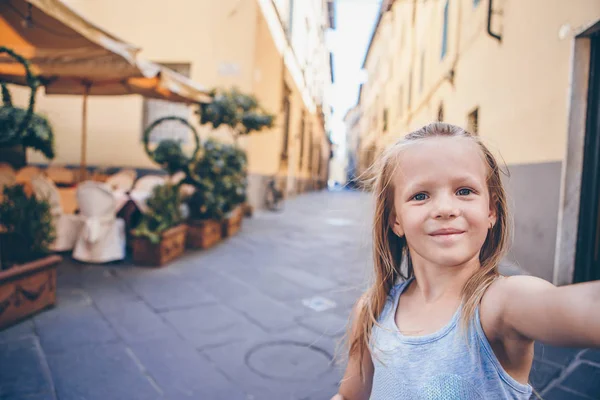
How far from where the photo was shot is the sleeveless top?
0.81 meters

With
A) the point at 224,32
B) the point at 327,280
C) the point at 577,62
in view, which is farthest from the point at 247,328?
the point at 224,32

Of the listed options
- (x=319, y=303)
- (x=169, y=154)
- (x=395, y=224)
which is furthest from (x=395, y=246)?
(x=169, y=154)

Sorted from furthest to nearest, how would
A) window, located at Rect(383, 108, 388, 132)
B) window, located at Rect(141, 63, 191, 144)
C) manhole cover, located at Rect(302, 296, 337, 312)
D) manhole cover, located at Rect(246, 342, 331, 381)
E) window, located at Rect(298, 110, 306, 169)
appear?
window, located at Rect(383, 108, 388, 132) < window, located at Rect(298, 110, 306, 169) < window, located at Rect(141, 63, 191, 144) < manhole cover, located at Rect(302, 296, 337, 312) < manhole cover, located at Rect(246, 342, 331, 381)

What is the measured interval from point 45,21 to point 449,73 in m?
7.62

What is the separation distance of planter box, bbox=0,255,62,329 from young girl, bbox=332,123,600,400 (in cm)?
261

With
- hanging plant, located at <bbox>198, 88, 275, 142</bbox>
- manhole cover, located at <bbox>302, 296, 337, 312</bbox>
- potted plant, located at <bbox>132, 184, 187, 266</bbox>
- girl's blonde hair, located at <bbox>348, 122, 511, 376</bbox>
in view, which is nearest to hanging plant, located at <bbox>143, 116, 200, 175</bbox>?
potted plant, located at <bbox>132, 184, 187, 266</bbox>

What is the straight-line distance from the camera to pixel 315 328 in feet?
9.77

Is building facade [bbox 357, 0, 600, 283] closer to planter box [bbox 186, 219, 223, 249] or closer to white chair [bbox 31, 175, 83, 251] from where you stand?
planter box [bbox 186, 219, 223, 249]

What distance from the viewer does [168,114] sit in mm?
9367

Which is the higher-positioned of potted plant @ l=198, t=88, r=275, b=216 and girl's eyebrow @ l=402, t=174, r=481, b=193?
potted plant @ l=198, t=88, r=275, b=216

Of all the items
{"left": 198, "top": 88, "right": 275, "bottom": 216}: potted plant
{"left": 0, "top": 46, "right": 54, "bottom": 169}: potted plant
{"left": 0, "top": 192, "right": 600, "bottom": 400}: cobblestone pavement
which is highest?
{"left": 198, "top": 88, "right": 275, "bottom": 216}: potted plant

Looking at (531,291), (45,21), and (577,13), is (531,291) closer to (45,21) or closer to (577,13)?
(577,13)

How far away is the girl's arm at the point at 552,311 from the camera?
552 mm

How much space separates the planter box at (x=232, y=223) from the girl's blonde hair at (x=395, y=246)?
552 centimetres
